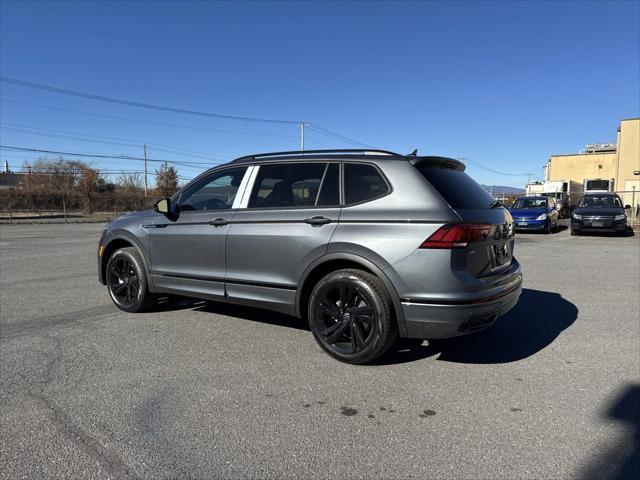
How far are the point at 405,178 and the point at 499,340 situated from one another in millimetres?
2057

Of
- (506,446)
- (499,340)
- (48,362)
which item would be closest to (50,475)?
(48,362)

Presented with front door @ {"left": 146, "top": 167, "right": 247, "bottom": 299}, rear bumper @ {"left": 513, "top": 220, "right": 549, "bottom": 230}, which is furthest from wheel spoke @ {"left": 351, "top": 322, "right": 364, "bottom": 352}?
rear bumper @ {"left": 513, "top": 220, "right": 549, "bottom": 230}

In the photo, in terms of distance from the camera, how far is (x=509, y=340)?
4586mm

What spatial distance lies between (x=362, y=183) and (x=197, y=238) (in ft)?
6.45

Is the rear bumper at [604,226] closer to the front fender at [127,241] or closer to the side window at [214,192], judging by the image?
the side window at [214,192]

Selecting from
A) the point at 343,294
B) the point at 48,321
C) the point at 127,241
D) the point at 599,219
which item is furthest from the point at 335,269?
the point at 599,219

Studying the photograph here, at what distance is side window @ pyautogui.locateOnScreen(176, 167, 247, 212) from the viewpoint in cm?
482

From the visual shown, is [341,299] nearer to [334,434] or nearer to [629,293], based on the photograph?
[334,434]

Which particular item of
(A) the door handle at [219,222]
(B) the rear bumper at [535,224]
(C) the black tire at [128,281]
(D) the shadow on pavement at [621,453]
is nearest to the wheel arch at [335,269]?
(A) the door handle at [219,222]

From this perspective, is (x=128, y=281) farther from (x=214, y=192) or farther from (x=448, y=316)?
(x=448, y=316)

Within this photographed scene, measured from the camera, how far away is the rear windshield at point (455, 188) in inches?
146

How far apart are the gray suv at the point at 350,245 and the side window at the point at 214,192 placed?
0.01 m

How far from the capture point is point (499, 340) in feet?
15.1

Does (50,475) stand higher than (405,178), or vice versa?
(405,178)
